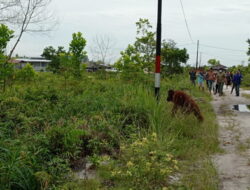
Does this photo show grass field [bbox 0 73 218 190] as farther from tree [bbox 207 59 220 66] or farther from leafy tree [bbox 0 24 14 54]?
tree [bbox 207 59 220 66]

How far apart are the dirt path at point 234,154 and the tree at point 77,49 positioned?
25.6 ft

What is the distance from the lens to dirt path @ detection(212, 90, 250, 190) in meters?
4.81

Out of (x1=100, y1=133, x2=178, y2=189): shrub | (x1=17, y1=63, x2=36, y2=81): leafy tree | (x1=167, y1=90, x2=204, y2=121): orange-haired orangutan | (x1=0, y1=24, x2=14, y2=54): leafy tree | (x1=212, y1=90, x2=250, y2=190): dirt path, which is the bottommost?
(x1=212, y1=90, x2=250, y2=190): dirt path

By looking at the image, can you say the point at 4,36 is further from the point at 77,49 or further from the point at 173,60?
the point at 173,60

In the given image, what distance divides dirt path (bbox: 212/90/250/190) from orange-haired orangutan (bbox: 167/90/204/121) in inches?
34.0

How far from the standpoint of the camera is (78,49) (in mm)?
15906

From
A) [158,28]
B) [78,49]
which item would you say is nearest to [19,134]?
[158,28]

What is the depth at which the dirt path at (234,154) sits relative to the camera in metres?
4.81

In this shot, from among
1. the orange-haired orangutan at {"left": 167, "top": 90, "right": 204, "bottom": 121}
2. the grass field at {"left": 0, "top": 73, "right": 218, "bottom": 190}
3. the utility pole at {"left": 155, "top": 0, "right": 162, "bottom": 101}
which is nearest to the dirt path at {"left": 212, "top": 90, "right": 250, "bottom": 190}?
the grass field at {"left": 0, "top": 73, "right": 218, "bottom": 190}

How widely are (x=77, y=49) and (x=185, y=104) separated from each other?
897 centimetres

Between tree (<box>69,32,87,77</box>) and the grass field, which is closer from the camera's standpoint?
the grass field

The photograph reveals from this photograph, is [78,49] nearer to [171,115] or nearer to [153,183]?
[171,115]

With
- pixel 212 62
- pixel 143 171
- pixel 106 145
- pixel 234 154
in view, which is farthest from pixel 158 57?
pixel 212 62

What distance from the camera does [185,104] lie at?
27.3ft
